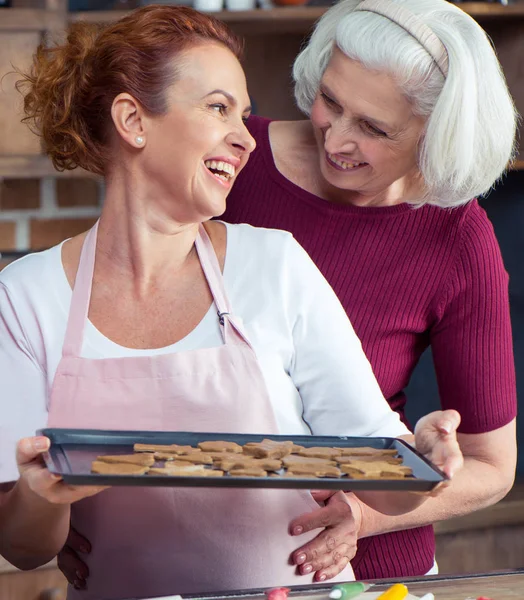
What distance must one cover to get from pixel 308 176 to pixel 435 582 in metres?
0.97

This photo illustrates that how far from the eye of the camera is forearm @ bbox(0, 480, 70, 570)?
4.37 ft

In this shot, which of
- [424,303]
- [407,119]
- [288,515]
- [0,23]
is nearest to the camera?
[288,515]

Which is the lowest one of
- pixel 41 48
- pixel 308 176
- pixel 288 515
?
pixel 288 515

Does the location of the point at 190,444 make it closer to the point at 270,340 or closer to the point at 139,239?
the point at 270,340

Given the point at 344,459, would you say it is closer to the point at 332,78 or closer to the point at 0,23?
the point at 332,78

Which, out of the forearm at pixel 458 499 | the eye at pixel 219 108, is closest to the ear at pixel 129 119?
the eye at pixel 219 108

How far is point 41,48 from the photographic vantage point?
1661 millimetres

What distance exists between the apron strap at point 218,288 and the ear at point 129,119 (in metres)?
0.19

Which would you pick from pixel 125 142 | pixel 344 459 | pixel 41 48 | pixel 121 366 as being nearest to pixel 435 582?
pixel 344 459

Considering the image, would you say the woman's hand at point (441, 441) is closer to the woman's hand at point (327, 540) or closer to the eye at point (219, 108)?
the woman's hand at point (327, 540)

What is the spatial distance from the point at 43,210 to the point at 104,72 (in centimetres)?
137

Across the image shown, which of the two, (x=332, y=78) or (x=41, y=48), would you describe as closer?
(x=41, y=48)

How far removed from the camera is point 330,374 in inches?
61.0

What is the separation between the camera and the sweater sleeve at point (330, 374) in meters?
1.54
